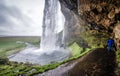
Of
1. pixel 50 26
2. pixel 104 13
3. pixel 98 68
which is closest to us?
pixel 98 68

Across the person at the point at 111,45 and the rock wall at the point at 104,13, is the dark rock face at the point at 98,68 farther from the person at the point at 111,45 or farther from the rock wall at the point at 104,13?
the rock wall at the point at 104,13

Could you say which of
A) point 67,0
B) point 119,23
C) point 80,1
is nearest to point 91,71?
point 119,23

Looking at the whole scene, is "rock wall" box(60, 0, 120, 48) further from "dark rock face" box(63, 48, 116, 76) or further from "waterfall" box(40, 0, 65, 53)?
"waterfall" box(40, 0, 65, 53)

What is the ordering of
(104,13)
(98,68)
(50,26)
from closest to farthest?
(98,68), (104,13), (50,26)

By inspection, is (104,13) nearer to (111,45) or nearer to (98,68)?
(111,45)

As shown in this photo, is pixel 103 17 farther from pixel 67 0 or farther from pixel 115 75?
pixel 115 75

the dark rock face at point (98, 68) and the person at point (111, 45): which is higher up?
the person at point (111, 45)

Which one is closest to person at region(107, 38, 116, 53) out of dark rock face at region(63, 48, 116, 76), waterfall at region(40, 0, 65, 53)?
dark rock face at region(63, 48, 116, 76)

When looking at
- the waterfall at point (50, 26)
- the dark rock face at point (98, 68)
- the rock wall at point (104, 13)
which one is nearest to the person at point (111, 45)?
the rock wall at point (104, 13)

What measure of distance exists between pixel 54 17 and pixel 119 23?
239 feet

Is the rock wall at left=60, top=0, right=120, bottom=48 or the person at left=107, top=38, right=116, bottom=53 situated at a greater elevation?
the rock wall at left=60, top=0, right=120, bottom=48

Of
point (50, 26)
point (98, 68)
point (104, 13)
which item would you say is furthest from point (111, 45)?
point (50, 26)

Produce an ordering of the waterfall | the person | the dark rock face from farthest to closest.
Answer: the waterfall, the person, the dark rock face

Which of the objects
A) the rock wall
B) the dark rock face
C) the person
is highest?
the rock wall
